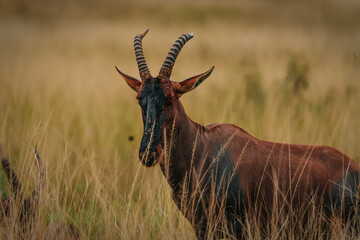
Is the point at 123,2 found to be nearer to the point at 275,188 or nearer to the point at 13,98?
the point at 13,98

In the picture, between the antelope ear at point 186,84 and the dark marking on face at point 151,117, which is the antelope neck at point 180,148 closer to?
the antelope ear at point 186,84

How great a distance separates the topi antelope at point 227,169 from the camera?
462 cm

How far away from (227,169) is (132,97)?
6150 mm

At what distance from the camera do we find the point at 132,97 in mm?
10672

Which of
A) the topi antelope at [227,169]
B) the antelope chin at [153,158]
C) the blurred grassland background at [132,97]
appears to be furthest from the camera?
the blurred grassland background at [132,97]

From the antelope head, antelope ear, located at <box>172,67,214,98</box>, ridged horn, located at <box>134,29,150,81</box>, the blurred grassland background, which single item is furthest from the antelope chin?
ridged horn, located at <box>134,29,150,81</box>

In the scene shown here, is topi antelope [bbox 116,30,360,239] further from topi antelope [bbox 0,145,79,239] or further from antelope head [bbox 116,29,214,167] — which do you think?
topi antelope [bbox 0,145,79,239]

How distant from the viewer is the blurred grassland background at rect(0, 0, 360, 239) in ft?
17.9

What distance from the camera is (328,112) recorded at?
9391mm

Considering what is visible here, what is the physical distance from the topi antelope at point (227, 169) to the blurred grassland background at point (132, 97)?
341 mm

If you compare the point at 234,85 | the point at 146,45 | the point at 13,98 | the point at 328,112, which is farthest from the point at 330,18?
the point at 13,98

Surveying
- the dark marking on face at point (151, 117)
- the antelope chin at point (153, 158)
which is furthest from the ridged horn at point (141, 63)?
the antelope chin at point (153, 158)

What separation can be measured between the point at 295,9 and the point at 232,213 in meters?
26.0

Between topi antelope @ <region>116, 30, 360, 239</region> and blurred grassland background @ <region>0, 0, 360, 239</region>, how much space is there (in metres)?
0.34
